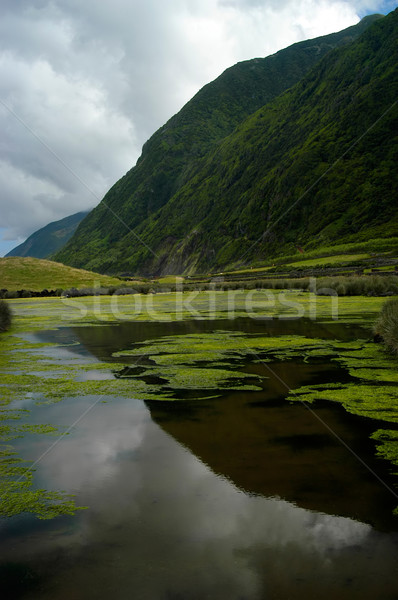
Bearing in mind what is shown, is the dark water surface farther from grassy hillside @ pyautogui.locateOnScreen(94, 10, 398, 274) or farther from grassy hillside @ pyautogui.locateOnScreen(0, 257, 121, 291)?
grassy hillside @ pyautogui.locateOnScreen(94, 10, 398, 274)

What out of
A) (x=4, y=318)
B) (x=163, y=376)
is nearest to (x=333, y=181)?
(x=4, y=318)

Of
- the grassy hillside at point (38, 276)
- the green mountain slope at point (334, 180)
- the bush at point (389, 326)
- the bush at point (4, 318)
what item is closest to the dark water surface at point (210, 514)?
the bush at point (389, 326)

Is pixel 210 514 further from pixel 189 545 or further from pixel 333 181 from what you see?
pixel 333 181

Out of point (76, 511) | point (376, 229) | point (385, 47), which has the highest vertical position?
point (385, 47)

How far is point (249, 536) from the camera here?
4.04m

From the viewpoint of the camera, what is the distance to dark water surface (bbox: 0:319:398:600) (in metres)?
3.47

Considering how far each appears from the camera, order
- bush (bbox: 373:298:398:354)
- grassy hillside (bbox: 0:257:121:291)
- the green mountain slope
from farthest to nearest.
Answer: the green mountain slope, grassy hillside (bbox: 0:257:121:291), bush (bbox: 373:298:398:354)

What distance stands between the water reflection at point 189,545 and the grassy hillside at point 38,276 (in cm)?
6087

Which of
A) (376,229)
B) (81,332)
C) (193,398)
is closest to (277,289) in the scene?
(81,332)

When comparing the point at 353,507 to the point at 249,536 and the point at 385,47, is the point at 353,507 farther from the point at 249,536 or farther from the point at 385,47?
the point at 385,47

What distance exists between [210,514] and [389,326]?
10.2m

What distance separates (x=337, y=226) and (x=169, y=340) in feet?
458

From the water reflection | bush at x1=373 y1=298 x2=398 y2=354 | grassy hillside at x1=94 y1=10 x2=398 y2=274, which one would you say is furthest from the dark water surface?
grassy hillside at x1=94 y1=10 x2=398 y2=274

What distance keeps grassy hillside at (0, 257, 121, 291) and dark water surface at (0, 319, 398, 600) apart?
59196mm
